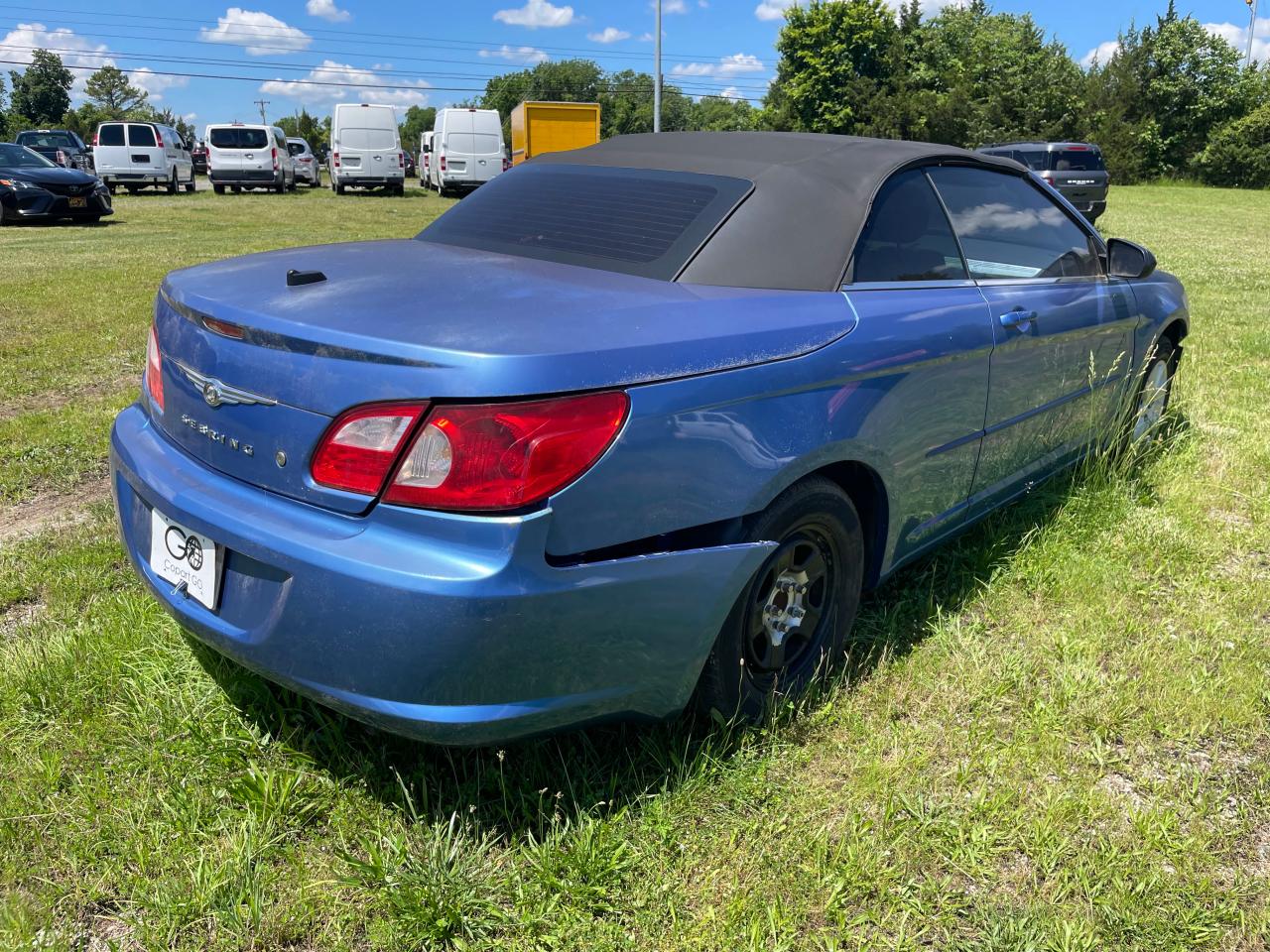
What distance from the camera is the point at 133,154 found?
2589 cm

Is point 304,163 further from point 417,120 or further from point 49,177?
point 417,120

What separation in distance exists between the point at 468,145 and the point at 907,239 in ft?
84.0

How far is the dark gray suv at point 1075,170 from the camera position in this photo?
18.9 meters

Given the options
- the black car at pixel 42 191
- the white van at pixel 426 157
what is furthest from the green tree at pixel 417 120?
the black car at pixel 42 191

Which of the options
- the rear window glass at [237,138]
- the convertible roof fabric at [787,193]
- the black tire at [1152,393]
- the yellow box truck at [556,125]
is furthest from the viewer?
the rear window glass at [237,138]

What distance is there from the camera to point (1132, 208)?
27297 millimetres

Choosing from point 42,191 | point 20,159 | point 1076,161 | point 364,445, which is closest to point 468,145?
point 20,159

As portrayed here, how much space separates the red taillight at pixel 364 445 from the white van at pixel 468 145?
25.9 metres

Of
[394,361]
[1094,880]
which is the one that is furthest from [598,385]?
[1094,880]

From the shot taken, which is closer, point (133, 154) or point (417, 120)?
point (133, 154)

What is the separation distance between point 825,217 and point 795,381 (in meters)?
0.69

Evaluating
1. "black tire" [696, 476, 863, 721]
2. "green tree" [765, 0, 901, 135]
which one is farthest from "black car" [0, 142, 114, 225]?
"green tree" [765, 0, 901, 135]

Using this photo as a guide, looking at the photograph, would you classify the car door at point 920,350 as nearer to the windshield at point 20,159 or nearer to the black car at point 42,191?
the black car at point 42,191

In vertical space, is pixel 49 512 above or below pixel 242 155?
below
